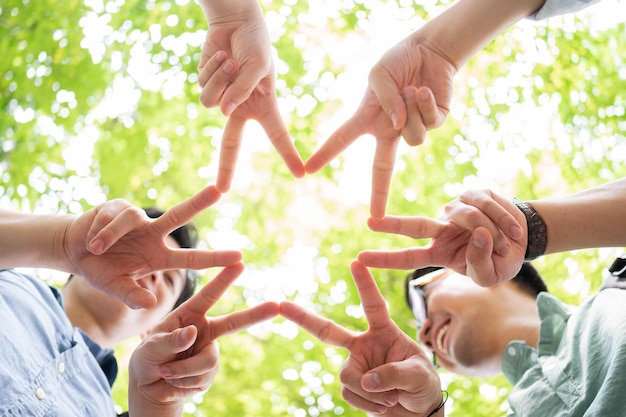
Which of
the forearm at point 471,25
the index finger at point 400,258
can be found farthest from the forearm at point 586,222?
the forearm at point 471,25

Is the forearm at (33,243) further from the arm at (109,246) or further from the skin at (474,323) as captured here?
the skin at (474,323)

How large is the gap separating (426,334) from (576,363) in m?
1.09

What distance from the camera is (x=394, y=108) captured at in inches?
75.9

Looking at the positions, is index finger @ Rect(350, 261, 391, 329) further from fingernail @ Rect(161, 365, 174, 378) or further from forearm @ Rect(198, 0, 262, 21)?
forearm @ Rect(198, 0, 262, 21)

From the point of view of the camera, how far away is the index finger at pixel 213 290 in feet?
6.37

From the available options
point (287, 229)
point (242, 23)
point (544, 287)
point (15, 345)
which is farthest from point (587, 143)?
point (15, 345)

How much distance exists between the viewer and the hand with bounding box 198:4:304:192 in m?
1.95

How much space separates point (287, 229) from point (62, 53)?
1.95 m

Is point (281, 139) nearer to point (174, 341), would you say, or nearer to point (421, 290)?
point (174, 341)

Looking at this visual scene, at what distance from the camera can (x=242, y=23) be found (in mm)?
2100

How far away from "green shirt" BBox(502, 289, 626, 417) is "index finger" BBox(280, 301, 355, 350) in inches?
25.6

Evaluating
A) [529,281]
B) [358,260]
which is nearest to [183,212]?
[358,260]

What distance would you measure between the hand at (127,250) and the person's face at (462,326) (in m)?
1.33

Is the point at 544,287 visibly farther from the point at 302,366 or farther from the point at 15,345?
the point at 15,345
